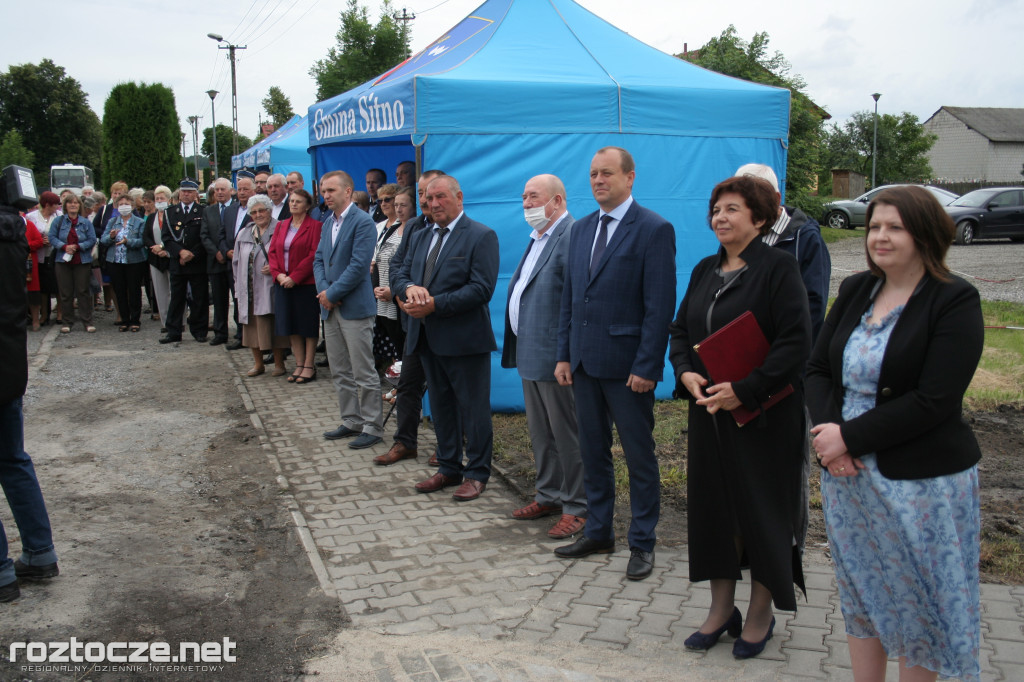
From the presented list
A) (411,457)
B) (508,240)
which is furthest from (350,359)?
(508,240)

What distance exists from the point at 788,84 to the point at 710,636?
23.6 meters

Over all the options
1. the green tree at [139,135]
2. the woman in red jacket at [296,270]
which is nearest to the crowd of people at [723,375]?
the woman in red jacket at [296,270]

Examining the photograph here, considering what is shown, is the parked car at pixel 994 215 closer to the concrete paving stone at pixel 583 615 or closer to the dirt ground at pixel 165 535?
the dirt ground at pixel 165 535

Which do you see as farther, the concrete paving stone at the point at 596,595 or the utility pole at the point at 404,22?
the utility pole at the point at 404,22

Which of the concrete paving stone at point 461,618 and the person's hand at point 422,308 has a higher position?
the person's hand at point 422,308

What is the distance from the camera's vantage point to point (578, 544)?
4426mm

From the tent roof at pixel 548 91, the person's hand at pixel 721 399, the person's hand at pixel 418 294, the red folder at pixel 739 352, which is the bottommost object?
the person's hand at pixel 721 399

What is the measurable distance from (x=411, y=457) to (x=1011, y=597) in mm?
3927

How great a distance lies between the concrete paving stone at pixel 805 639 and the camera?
3.46 metres

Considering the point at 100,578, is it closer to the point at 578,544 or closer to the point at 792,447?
the point at 578,544

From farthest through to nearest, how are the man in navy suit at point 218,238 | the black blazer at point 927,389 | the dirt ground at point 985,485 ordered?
the man in navy suit at point 218,238
the dirt ground at point 985,485
the black blazer at point 927,389

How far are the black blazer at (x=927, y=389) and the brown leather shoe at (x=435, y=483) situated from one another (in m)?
3.36

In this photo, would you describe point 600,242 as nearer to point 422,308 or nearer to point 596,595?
point 422,308

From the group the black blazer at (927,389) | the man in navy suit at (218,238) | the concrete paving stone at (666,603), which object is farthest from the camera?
the man in navy suit at (218,238)
